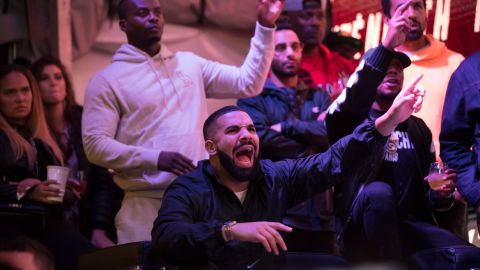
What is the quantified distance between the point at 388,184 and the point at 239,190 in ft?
2.28

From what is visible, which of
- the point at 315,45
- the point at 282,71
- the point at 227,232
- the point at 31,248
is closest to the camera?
the point at 227,232

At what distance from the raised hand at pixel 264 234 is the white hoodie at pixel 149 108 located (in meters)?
1.06

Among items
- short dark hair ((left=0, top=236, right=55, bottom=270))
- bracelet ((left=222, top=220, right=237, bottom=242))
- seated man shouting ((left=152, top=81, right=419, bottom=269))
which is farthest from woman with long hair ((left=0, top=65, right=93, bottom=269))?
bracelet ((left=222, top=220, right=237, bottom=242))

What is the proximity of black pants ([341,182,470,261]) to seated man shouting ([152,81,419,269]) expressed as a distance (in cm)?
22

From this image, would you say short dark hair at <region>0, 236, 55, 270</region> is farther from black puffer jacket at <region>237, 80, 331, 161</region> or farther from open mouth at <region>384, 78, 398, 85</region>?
open mouth at <region>384, 78, 398, 85</region>

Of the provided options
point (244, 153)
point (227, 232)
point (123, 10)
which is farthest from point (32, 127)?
point (227, 232)

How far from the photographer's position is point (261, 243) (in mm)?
3586

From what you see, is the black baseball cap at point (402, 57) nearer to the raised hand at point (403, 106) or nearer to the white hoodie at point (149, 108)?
the raised hand at point (403, 106)

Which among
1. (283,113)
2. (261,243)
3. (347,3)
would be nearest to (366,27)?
(347,3)

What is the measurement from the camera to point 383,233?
415 centimetres

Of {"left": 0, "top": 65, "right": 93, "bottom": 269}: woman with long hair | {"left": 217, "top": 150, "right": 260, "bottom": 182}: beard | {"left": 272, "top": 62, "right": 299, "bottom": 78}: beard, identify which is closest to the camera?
{"left": 217, "top": 150, "right": 260, "bottom": 182}: beard

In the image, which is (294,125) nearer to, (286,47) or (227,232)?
(286,47)

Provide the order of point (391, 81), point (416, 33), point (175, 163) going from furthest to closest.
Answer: point (416, 33), point (391, 81), point (175, 163)

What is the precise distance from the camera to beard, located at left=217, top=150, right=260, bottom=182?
13.4 feet
